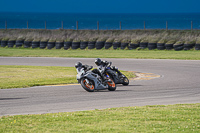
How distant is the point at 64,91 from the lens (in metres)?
15.0

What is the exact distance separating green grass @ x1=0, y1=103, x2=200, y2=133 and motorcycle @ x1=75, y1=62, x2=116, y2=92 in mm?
4253

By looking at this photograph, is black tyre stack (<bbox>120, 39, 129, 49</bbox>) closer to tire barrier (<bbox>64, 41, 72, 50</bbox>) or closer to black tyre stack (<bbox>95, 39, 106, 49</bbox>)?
black tyre stack (<bbox>95, 39, 106, 49</bbox>)

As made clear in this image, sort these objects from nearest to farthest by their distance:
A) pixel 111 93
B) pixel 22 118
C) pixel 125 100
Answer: pixel 22 118 → pixel 125 100 → pixel 111 93

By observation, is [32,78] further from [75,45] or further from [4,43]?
[4,43]

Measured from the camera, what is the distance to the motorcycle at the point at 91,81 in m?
14.9

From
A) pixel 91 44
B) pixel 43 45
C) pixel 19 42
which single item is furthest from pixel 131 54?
pixel 19 42

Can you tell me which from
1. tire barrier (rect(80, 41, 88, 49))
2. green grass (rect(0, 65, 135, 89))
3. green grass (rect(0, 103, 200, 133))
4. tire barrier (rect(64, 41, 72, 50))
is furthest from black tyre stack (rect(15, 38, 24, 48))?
green grass (rect(0, 103, 200, 133))

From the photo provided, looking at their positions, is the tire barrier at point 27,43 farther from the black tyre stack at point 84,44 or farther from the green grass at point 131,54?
the black tyre stack at point 84,44

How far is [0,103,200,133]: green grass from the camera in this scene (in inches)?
322

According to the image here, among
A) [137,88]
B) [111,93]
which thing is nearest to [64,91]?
[111,93]

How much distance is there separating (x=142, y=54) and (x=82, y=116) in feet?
83.4

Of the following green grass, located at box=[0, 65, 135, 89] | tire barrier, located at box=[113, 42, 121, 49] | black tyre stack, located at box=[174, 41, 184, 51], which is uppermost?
tire barrier, located at box=[113, 42, 121, 49]

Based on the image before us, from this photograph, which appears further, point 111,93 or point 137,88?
point 137,88

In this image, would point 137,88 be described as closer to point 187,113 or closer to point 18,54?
point 187,113
